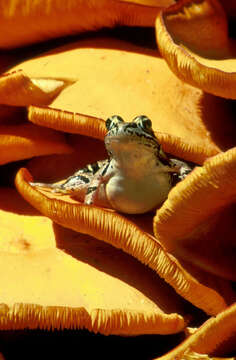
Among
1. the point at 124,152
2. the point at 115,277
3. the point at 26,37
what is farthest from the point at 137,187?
the point at 26,37

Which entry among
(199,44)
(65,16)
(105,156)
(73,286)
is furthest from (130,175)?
(65,16)

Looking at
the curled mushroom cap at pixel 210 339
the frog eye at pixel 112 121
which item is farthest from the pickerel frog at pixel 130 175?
the curled mushroom cap at pixel 210 339

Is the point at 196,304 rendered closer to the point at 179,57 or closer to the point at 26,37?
the point at 179,57

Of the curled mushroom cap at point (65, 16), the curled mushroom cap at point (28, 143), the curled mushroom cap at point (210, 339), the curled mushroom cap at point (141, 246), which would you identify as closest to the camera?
the curled mushroom cap at point (210, 339)

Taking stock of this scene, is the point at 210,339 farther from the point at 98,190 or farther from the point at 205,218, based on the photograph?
the point at 98,190

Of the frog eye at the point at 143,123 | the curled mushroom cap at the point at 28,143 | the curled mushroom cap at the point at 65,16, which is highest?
the curled mushroom cap at the point at 65,16

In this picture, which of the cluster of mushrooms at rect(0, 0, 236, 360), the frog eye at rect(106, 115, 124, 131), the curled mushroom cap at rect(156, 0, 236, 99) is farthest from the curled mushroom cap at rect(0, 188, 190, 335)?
the curled mushroom cap at rect(156, 0, 236, 99)

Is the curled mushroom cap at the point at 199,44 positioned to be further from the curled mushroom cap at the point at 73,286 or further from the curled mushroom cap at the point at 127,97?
the curled mushroom cap at the point at 73,286
